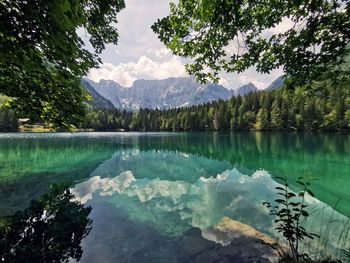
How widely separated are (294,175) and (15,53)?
Answer: 26.1m

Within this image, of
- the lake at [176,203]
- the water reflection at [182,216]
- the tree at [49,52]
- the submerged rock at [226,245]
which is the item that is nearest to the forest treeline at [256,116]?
the lake at [176,203]

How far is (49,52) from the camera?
18.6ft

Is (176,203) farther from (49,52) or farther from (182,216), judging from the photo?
(49,52)

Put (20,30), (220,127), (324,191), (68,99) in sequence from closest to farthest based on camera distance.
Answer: (20,30) → (68,99) → (324,191) → (220,127)

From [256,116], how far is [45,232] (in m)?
151

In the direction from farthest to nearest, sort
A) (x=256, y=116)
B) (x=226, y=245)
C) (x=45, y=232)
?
(x=256, y=116)
(x=45, y=232)
(x=226, y=245)

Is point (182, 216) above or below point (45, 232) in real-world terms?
below

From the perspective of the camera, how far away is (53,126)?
1067 cm

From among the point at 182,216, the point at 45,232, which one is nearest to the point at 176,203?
the point at 182,216

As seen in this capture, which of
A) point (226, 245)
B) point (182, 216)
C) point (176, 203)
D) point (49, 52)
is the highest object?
point (49, 52)

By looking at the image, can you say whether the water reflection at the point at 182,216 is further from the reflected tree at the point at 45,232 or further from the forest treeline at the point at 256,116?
the forest treeline at the point at 256,116

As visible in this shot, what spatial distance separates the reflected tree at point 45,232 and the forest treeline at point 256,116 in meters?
103

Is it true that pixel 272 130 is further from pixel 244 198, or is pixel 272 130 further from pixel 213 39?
pixel 213 39

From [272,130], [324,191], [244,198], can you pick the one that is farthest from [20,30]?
[272,130]
